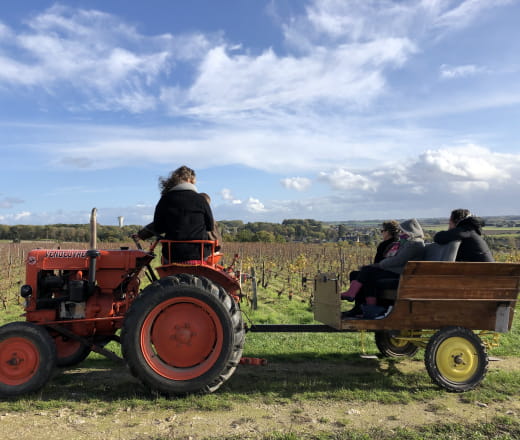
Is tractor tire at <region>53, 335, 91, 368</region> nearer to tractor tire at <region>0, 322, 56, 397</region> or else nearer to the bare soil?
tractor tire at <region>0, 322, 56, 397</region>

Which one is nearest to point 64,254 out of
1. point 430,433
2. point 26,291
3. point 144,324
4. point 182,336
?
point 26,291

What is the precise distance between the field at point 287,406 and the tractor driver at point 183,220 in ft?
4.53

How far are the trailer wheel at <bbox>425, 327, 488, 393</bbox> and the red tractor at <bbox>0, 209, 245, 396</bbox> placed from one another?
1.96 meters

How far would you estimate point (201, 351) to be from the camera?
14.0 ft

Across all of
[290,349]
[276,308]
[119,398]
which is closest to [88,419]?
[119,398]

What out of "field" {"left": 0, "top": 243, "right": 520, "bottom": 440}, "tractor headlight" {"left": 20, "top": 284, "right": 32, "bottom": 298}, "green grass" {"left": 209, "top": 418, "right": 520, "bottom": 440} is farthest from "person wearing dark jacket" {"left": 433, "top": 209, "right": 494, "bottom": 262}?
"tractor headlight" {"left": 20, "top": 284, "right": 32, "bottom": 298}

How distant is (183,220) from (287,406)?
1998mm

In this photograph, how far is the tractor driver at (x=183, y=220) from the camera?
4.34m

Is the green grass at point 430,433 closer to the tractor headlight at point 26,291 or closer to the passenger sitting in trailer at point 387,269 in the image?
the passenger sitting in trailer at point 387,269

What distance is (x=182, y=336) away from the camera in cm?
423

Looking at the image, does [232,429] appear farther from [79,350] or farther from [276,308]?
[276,308]

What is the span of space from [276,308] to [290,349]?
4541 millimetres

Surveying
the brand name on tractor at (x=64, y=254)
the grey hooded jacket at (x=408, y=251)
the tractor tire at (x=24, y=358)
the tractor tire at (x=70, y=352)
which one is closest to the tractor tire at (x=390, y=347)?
the grey hooded jacket at (x=408, y=251)

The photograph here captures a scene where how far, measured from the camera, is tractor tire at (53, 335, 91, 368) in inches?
194
